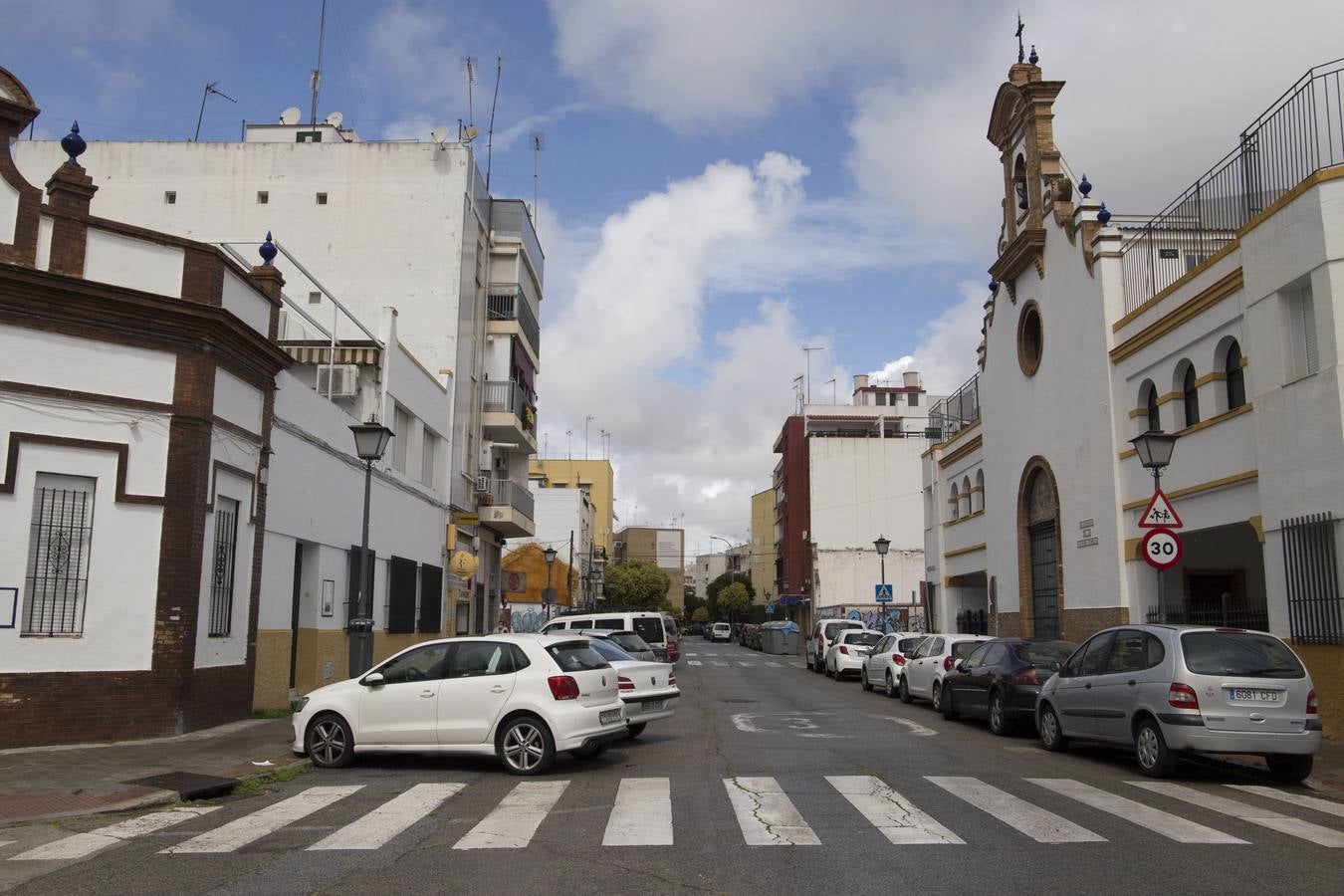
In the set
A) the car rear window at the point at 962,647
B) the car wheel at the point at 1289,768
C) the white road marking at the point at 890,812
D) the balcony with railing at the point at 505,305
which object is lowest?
the white road marking at the point at 890,812

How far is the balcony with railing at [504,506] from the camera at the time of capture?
36.2 m

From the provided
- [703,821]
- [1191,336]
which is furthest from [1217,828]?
[1191,336]

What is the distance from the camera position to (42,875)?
725 centimetres

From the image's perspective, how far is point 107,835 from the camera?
8.56 meters

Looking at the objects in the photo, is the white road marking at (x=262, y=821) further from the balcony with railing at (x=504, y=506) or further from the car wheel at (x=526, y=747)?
the balcony with railing at (x=504, y=506)

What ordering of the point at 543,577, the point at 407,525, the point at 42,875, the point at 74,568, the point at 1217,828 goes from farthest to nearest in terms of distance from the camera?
1. the point at 543,577
2. the point at 407,525
3. the point at 74,568
4. the point at 1217,828
5. the point at 42,875

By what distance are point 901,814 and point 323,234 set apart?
27.1 meters

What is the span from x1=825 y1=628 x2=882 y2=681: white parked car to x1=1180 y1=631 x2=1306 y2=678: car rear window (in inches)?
756

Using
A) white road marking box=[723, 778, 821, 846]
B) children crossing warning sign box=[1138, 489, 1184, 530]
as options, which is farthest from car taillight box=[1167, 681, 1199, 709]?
white road marking box=[723, 778, 821, 846]

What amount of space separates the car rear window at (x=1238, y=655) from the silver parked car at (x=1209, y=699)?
0.03 ft

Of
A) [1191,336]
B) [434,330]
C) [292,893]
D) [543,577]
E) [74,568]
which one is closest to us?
[292,893]

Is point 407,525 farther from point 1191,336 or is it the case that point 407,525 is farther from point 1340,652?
point 1340,652

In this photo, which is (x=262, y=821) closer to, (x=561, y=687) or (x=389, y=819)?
(x=389, y=819)

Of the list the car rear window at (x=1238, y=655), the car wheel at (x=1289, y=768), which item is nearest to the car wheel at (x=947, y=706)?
the car wheel at (x=1289, y=768)
